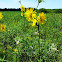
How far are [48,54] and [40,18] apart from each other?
2.22ft

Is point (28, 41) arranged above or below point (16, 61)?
above

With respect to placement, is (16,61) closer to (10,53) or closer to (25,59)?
(25,59)

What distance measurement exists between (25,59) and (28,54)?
95 mm

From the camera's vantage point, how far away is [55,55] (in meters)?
1.70

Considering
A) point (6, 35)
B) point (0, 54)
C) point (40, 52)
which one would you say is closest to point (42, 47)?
point (40, 52)

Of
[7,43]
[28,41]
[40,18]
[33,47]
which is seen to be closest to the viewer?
[40,18]

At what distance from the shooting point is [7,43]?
2408 millimetres

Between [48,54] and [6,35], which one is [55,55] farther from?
[6,35]

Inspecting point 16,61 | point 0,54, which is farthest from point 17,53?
point 0,54

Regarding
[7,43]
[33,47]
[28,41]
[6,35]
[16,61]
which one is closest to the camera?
[16,61]

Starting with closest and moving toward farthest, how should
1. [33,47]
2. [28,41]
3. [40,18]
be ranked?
[40,18] < [33,47] < [28,41]

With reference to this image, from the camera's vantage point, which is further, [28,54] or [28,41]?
[28,41]

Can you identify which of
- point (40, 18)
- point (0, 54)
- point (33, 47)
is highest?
point (40, 18)

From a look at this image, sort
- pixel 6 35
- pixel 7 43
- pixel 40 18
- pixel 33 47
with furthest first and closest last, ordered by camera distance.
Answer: pixel 6 35, pixel 7 43, pixel 33 47, pixel 40 18
